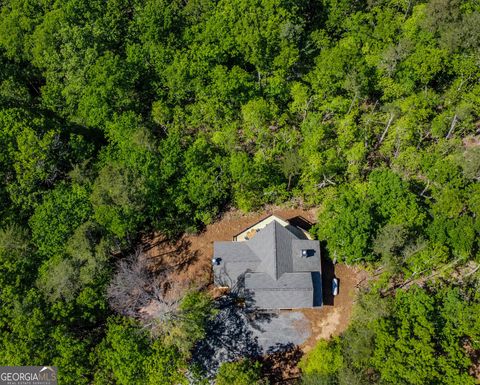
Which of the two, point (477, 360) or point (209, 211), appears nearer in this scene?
point (477, 360)

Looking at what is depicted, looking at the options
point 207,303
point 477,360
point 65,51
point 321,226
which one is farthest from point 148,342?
point 65,51

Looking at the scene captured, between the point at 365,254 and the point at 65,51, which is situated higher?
the point at 65,51

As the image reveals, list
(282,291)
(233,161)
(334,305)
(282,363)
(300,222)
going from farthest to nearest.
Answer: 1. (300,222)
2. (233,161)
3. (334,305)
4. (282,363)
5. (282,291)

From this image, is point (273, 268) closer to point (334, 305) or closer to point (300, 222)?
point (334, 305)

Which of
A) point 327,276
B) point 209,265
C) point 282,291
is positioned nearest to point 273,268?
point 282,291

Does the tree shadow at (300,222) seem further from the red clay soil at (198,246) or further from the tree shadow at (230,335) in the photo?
the tree shadow at (230,335)

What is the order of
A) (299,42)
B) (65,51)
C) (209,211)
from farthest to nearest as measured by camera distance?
(299,42) → (65,51) → (209,211)

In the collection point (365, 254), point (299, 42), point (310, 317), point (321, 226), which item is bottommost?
point (310, 317)

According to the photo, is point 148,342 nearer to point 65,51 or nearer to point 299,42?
point 65,51
